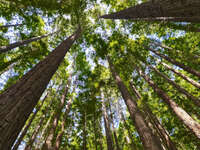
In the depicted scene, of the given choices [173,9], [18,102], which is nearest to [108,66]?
[173,9]

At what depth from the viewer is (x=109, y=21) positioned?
13.4 m

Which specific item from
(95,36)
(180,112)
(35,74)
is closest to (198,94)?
(180,112)

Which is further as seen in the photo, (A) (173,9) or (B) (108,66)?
(B) (108,66)

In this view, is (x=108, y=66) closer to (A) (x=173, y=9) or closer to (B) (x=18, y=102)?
(A) (x=173, y=9)

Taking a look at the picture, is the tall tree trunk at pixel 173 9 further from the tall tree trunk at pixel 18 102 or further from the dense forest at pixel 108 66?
the tall tree trunk at pixel 18 102

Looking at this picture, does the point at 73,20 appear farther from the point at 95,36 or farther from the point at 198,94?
the point at 198,94

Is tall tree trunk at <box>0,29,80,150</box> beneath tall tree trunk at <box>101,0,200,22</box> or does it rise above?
beneath

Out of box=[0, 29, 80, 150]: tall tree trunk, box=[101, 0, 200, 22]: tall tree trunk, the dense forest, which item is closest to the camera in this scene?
box=[0, 29, 80, 150]: tall tree trunk

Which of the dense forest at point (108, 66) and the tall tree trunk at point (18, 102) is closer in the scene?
the tall tree trunk at point (18, 102)

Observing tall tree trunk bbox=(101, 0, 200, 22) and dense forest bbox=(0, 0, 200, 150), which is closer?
tall tree trunk bbox=(101, 0, 200, 22)

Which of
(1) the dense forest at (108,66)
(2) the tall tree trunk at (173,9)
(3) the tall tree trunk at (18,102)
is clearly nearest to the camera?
(3) the tall tree trunk at (18,102)

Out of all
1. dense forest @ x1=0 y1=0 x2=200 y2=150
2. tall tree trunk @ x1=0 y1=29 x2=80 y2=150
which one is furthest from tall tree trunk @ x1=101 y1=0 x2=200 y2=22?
tall tree trunk @ x1=0 y1=29 x2=80 y2=150

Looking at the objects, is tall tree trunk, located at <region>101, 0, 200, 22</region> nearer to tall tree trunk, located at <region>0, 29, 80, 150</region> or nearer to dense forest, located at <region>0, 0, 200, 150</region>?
dense forest, located at <region>0, 0, 200, 150</region>

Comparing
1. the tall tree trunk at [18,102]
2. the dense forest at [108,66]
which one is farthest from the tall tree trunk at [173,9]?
the tall tree trunk at [18,102]
